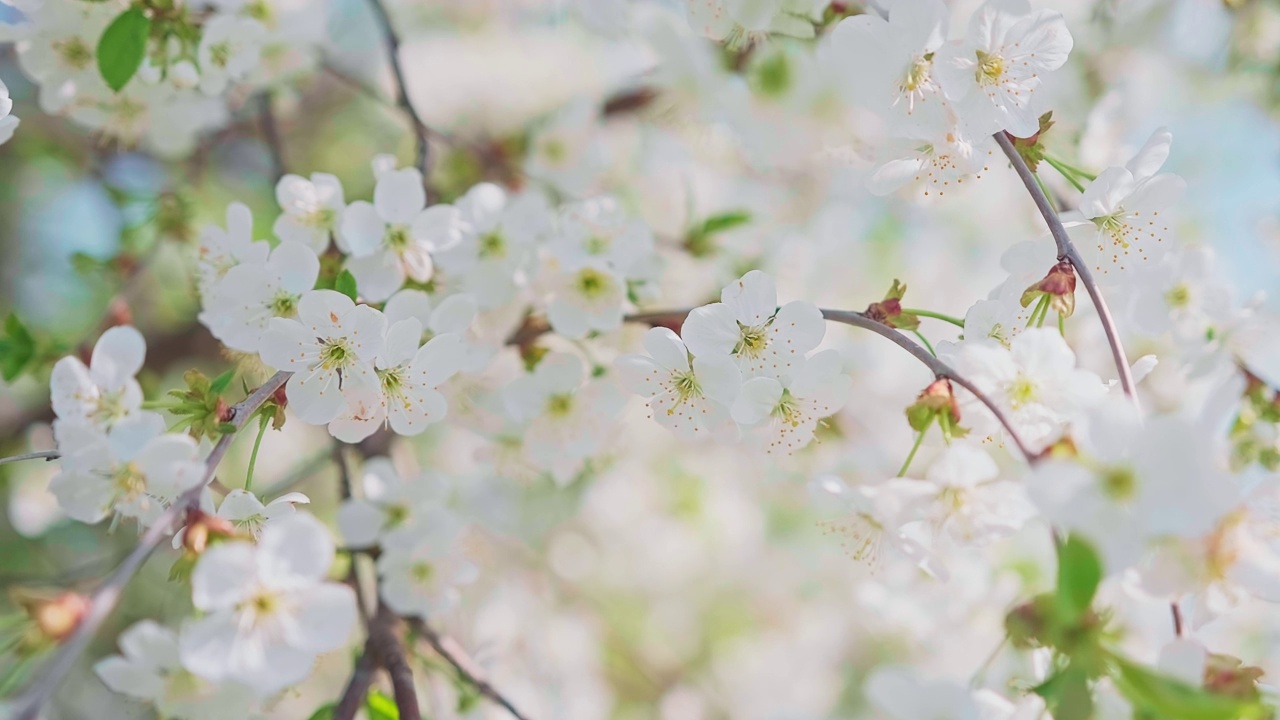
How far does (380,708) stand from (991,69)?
106cm

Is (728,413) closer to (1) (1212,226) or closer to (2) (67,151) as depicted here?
(2) (67,151)

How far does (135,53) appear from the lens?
1145 mm

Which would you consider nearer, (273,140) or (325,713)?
(325,713)

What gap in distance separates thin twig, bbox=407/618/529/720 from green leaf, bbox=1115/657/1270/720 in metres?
0.71

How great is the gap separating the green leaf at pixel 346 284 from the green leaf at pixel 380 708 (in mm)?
500

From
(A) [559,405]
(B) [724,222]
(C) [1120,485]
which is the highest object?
(C) [1120,485]

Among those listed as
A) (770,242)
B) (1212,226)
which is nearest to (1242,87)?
(1212,226)

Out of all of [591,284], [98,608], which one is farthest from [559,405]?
[98,608]

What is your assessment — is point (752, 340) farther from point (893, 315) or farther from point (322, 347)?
point (322, 347)

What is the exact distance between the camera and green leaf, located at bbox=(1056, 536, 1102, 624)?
26.7 inches

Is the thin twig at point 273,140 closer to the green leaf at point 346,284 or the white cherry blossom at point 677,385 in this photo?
the green leaf at point 346,284

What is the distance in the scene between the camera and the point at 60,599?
2.35 feet

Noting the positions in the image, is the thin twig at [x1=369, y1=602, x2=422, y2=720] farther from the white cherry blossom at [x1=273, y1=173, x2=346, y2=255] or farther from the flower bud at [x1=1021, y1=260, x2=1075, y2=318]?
the flower bud at [x1=1021, y1=260, x2=1075, y2=318]

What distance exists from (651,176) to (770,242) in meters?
0.51
